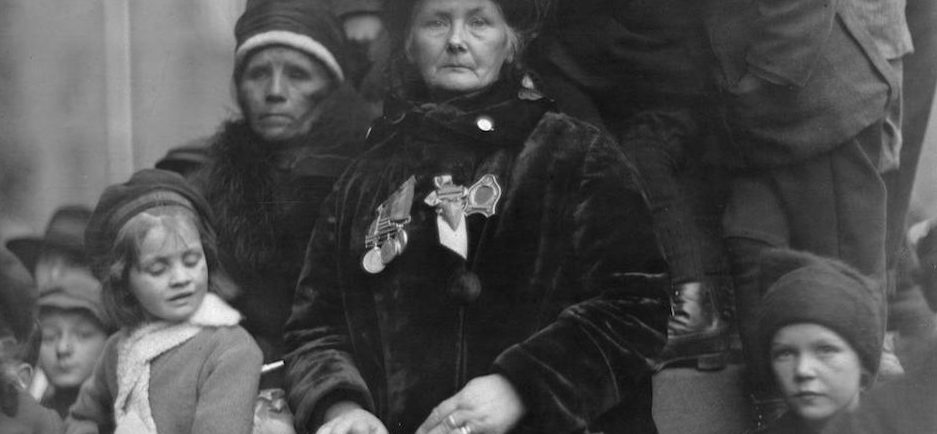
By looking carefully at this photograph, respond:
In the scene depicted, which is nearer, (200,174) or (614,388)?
(614,388)

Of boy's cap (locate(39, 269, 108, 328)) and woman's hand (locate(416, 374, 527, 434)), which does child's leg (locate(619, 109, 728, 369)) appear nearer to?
woman's hand (locate(416, 374, 527, 434))

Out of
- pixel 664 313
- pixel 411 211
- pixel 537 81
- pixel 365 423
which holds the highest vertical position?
pixel 537 81

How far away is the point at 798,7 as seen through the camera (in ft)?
19.4

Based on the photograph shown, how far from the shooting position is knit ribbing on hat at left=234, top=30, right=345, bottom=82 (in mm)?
6016

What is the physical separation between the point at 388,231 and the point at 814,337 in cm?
157

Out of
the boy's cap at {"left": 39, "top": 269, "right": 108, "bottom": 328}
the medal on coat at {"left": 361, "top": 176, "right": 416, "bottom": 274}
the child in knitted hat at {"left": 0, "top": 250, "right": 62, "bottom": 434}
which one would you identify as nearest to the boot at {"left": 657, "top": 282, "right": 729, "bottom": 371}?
the medal on coat at {"left": 361, "top": 176, "right": 416, "bottom": 274}

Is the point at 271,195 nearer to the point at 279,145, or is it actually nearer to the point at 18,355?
the point at 279,145

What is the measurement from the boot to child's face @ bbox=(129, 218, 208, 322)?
1.72 meters

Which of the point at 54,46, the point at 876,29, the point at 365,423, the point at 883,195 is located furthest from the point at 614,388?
the point at 54,46

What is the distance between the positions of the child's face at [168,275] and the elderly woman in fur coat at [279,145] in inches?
5.9

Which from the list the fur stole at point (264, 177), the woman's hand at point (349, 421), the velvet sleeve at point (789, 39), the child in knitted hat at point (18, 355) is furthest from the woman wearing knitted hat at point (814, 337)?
the child in knitted hat at point (18, 355)

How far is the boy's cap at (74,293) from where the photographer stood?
6.08m

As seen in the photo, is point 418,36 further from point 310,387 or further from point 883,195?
point 883,195

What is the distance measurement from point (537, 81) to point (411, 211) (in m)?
0.67
